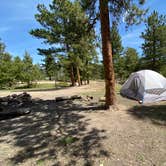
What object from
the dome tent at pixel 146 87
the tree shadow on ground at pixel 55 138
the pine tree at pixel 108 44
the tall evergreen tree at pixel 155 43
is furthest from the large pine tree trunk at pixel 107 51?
the tall evergreen tree at pixel 155 43

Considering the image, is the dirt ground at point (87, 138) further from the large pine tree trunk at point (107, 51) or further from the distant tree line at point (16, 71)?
the distant tree line at point (16, 71)

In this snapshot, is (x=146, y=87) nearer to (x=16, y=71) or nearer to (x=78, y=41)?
(x=78, y=41)

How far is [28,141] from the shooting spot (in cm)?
502

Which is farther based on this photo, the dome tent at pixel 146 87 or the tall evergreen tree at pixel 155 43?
the tall evergreen tree at pixel 155 43

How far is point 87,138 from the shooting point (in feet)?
16.0

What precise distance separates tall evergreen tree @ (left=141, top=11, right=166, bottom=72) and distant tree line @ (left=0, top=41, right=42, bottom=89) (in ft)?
56.2

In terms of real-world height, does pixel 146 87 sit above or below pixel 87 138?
above

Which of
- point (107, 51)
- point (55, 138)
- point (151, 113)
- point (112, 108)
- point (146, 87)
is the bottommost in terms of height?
point (55, 138)

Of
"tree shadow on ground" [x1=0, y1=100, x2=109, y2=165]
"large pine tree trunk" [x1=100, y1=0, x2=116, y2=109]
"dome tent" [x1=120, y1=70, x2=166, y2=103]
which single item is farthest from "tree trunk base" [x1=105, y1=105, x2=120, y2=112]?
"dome tent" [x1=120, y1=70, x2=166, y2=103]

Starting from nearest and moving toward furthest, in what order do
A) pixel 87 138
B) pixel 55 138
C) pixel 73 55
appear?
pixel 87 138
pixel 55 138
pixel 73 55

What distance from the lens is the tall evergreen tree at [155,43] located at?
83.4ft

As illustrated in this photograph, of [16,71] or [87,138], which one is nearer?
[87,138]

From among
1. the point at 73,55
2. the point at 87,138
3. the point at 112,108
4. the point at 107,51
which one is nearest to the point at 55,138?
the point at 87,138

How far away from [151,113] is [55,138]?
11.1 ft
